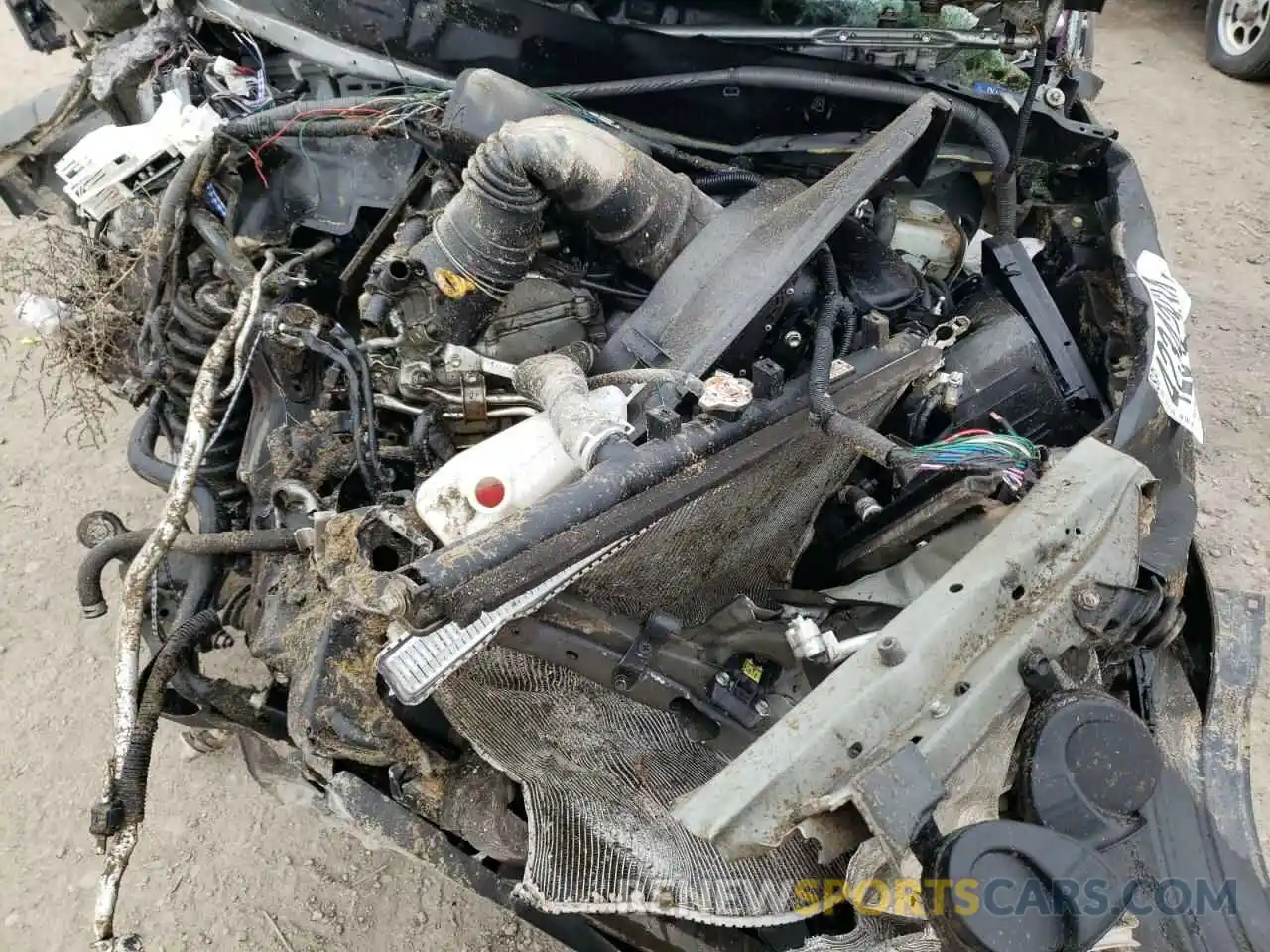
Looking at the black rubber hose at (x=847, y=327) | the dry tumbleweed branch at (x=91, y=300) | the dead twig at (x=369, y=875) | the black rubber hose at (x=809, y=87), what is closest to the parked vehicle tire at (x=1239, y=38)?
the black rubber hose at (x=809, y=87)

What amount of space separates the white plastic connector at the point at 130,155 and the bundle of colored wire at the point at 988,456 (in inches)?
79.0

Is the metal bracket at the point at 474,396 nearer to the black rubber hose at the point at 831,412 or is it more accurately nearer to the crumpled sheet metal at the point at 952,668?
the black rubber hose at the point at 831,412

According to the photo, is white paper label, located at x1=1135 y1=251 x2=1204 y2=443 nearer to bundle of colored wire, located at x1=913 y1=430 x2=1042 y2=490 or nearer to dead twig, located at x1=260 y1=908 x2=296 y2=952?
bundle of colored wire, located at x1=913 y1=430 x2=1042 y2=490

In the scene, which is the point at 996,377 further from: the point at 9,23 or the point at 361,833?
the point at 9,23

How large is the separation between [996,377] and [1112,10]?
543cm

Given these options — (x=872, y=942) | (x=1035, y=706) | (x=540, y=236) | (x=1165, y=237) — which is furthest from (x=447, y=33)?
(x=1165, y=237)

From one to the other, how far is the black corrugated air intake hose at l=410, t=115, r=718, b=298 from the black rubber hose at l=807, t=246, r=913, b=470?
15.7 inches

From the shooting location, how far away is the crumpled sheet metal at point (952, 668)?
125 cm

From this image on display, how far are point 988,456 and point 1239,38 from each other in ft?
17.2

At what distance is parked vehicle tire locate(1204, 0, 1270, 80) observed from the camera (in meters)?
4.98

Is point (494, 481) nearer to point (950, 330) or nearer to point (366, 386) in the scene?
point (366, 386)

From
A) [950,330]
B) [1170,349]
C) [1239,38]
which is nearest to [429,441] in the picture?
[950,330]

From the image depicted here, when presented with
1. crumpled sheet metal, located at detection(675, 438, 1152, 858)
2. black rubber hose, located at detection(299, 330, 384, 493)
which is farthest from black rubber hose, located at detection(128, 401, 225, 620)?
crumpled sheet metal, located at detection(675, 438, 1152, 858)

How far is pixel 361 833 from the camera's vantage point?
1705 millimetres
